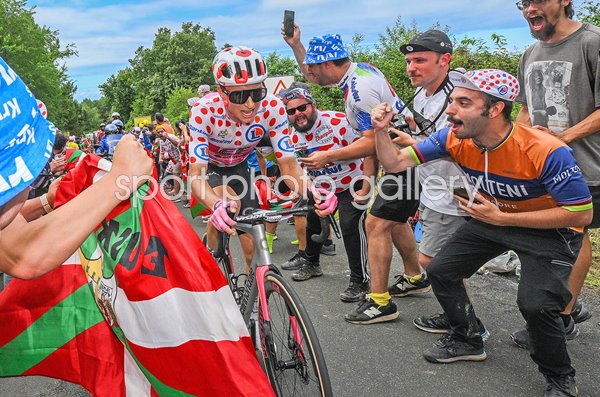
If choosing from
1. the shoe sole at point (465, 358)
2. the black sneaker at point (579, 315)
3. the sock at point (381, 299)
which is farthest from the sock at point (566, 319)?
the sock at point (381, 299)

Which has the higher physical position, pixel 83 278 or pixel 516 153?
pixel 516 153

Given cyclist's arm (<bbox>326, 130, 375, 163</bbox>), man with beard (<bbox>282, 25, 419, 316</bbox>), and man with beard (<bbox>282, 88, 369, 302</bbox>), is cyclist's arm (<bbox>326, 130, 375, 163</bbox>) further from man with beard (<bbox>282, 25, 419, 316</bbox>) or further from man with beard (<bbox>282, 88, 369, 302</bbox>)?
man with beard (<bbox>282, 88, 369, 302</bbox>)

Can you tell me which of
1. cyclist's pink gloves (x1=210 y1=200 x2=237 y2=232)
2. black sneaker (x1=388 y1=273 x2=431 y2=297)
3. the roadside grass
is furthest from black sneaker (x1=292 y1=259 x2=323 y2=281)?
cyclist's pink gloves (x1=210 y1=200 x2=237 y2=232)

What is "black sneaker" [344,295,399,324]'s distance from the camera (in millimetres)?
4062

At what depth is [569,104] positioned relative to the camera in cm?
342

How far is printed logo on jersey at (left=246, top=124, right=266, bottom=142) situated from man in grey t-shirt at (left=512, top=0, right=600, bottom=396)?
1.94m

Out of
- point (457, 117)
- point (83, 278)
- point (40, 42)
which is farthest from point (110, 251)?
point (40, 42)

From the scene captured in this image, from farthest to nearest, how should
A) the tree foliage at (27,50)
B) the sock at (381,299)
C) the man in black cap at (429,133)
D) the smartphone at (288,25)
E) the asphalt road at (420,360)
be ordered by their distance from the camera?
1. the tree foliage at (27,50)
2. the smartphone at (288,25)
3. the sock at (381,299)
4. the man in black cap at (429,133)
5. the asphalt road at (420,360)

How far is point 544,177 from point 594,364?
54.0 inches

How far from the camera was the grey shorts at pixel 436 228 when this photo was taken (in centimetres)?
374

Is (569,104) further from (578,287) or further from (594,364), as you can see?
(594,364)

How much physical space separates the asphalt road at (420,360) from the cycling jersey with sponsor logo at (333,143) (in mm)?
1165

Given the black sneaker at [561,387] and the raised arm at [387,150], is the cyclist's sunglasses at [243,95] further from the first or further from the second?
the black sneaker at [561,387]

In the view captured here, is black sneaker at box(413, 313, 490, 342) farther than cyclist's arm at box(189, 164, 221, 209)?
Yes
